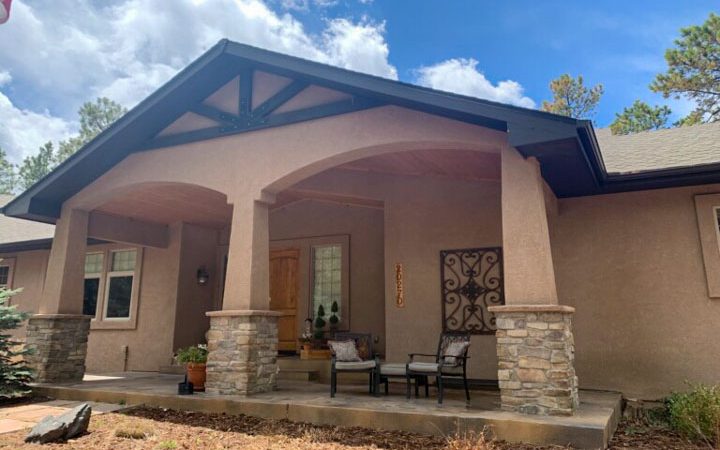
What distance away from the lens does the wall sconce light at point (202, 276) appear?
10711 millimetres

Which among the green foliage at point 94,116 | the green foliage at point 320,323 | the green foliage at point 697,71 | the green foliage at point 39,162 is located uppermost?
the green foliage at point 94,116

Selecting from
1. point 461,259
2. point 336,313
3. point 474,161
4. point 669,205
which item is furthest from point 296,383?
point 669,205

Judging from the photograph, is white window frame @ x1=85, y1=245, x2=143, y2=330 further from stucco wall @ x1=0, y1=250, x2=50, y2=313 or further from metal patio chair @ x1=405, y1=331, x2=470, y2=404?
metal patio chair @ x1=405, y1=331, x2=470, y2=404

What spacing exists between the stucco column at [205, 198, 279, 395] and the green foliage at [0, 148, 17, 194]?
108 ft

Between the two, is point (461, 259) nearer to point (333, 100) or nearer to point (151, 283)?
point (333, 100)

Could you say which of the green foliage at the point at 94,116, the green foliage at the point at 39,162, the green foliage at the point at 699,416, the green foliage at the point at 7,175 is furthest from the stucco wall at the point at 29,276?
the green foliage at the point at 7,175

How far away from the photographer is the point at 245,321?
640 cm

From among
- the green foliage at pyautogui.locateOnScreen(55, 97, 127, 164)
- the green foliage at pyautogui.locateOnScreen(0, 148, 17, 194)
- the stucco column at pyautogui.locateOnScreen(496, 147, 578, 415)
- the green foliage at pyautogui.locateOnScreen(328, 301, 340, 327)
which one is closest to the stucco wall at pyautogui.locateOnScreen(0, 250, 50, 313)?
the green foliage at pyautogui.locateOnScreen(328, 301, 340, 327)

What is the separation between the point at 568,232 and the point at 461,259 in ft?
5.51

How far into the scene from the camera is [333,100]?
21.8ft

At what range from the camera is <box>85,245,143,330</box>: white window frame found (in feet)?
35.4

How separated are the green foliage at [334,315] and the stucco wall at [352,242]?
29 centimetres

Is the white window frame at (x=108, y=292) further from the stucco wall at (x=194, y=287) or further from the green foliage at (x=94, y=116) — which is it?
the green foliage at (x=94, y=116)

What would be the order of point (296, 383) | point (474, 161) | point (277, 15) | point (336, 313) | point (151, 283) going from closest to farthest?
point (474, 161), point (296, 383), point (336, 313), point (151, 283), point (277, 15)
